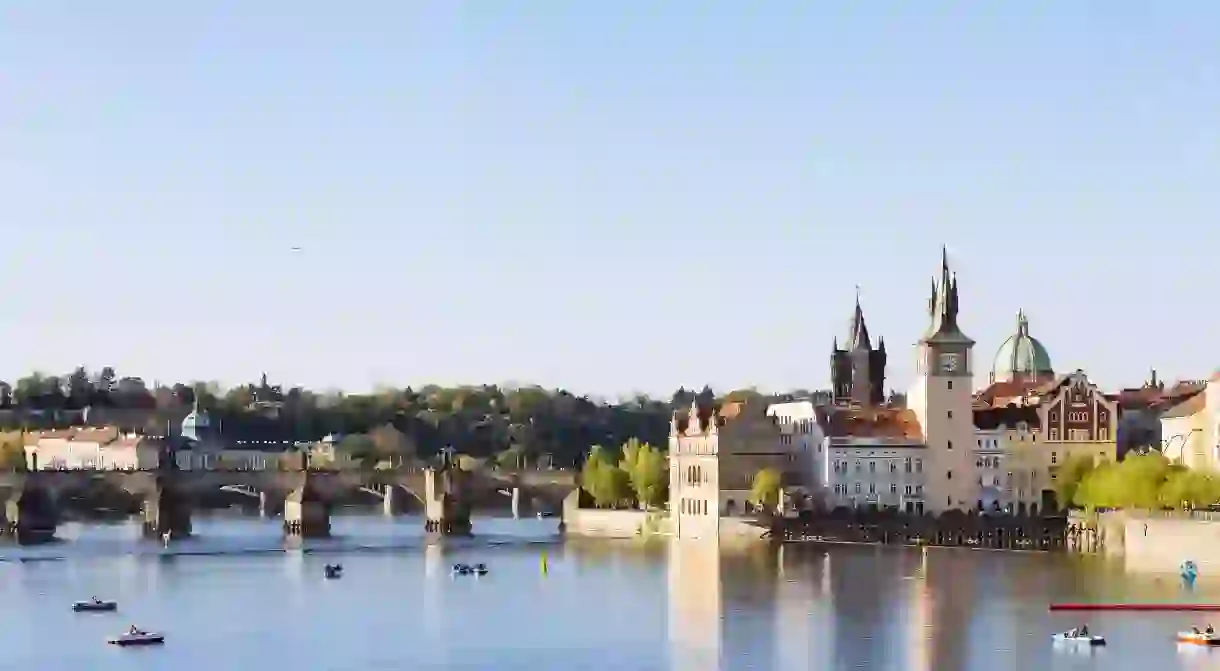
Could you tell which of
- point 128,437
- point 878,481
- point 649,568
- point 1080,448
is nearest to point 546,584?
point 649,568

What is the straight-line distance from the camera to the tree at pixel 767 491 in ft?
414

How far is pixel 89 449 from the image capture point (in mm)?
185500

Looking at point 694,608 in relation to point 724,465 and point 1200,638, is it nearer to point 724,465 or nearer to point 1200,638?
point 1200,638

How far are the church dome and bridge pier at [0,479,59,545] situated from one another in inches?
2241

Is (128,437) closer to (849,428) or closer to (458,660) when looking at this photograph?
(849,428)

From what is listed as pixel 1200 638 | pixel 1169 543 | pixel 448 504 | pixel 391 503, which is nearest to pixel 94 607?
pixel 1200 638

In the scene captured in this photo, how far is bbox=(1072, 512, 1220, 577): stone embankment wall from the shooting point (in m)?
94.6

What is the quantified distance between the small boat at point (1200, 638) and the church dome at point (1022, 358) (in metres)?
90.1

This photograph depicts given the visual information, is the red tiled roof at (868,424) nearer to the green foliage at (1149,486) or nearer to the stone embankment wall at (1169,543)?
the green foliage at (1149,486)

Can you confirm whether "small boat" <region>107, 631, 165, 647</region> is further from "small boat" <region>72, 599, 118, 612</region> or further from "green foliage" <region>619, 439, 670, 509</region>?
"green foliage" <region>619, 439, 670, 509</region>

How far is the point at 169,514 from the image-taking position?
13400 cm

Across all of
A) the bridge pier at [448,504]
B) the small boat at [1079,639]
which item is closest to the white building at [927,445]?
the bridge pier at [448,504]

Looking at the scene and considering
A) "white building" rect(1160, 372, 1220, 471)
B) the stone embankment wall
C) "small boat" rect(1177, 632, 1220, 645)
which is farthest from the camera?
"white building" rect(1160, 372, 1220, 471)

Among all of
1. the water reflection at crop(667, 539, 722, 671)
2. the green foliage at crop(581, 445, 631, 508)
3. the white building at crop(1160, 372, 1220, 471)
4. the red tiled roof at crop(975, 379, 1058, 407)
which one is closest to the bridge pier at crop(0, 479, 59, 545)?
the green foliage at crop(581, 445, 631, 508)
